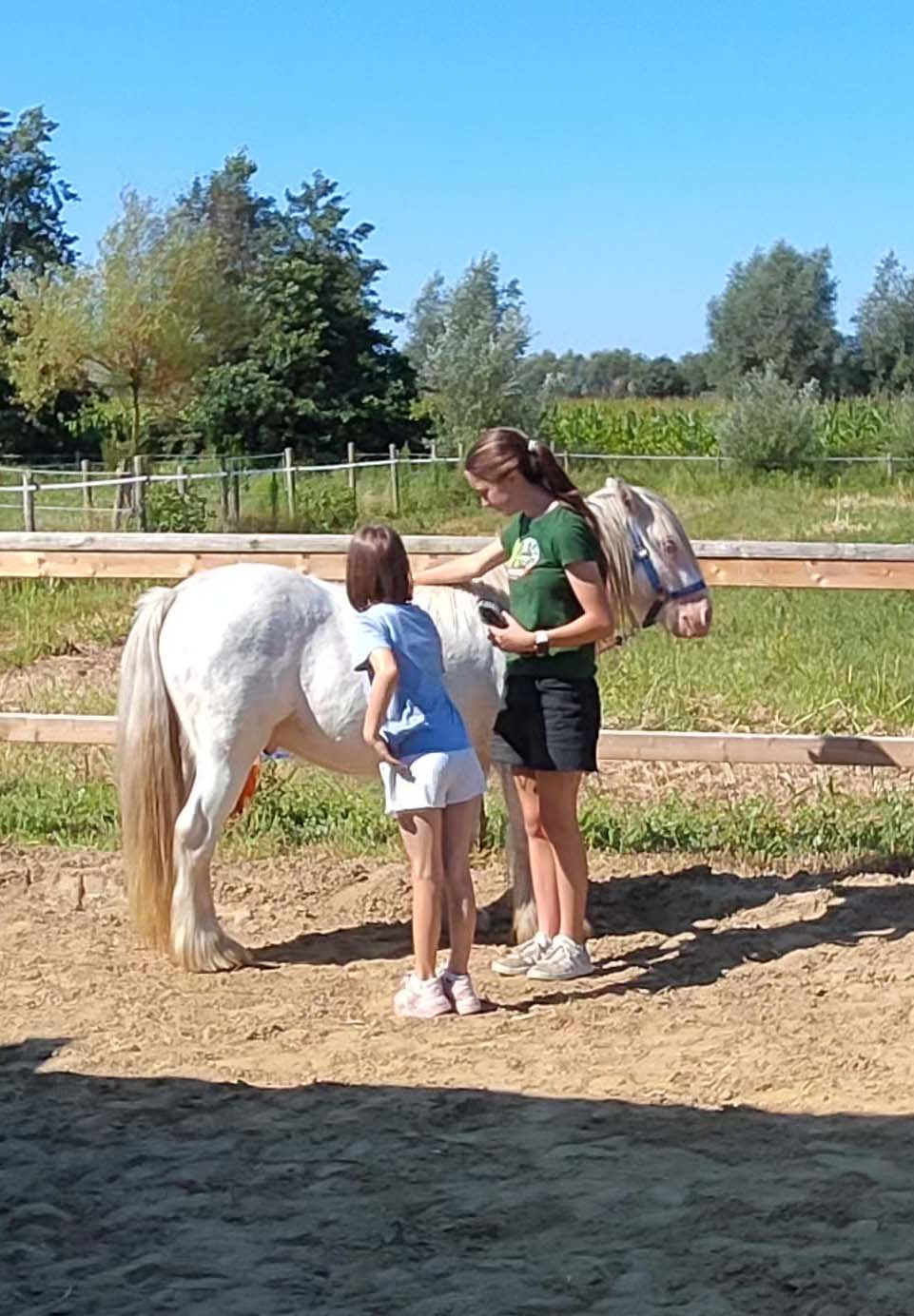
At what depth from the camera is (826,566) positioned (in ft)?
20.3

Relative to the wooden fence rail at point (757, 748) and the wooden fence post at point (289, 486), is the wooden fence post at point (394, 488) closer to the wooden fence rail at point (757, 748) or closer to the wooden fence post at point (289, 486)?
the wooden fence post at point (289, 486)

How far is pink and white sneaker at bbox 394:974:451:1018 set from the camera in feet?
15.4

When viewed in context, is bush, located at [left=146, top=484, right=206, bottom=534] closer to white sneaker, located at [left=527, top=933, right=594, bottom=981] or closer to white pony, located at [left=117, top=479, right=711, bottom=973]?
A: white pony, located at [left=117, top=479, right=711, bottom=973]

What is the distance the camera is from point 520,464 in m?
4.89

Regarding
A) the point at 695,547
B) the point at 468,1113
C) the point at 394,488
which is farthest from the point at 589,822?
the point at 394,488

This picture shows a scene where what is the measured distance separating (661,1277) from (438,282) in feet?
166

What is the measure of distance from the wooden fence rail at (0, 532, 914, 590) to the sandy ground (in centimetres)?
116

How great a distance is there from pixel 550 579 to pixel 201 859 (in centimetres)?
148

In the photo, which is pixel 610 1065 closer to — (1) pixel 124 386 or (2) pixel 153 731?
(2) pixel 153 731

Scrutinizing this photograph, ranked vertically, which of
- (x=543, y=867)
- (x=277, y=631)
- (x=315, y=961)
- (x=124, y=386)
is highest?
(x=124, y=386)

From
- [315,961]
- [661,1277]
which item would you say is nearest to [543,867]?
[315,961]

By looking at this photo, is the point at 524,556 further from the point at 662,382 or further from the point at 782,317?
the point at 662,382

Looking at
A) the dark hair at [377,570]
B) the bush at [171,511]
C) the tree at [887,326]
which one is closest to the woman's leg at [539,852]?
the dark hair at [377,570]

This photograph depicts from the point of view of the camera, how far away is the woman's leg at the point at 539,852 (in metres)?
5.07
